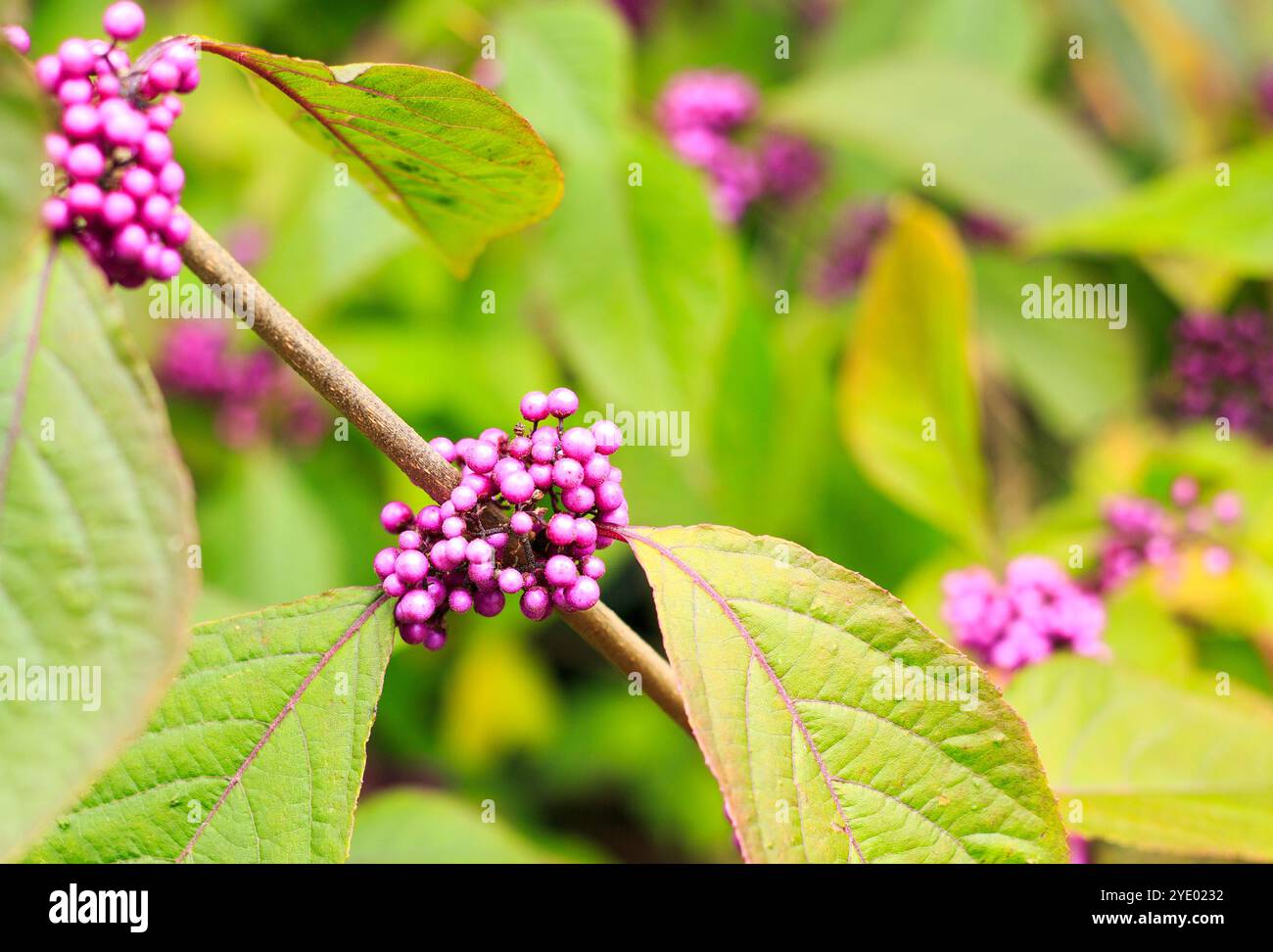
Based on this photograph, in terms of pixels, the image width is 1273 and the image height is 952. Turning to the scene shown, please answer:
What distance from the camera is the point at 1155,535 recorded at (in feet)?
7.01

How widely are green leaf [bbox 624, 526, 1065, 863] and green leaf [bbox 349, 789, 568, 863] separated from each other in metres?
1.18

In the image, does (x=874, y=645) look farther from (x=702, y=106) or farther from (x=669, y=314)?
(x=702, y=106)

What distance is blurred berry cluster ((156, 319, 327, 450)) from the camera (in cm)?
306

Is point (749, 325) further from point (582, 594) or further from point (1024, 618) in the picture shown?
point (582, 594)

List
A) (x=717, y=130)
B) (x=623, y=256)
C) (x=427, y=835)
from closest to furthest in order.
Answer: (x=427, y=835), (x=623, y=256), (x=717, y=130)

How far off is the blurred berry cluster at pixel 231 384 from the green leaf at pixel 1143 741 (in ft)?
7.43

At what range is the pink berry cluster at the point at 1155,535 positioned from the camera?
2105 millimetres

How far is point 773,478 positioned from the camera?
2.44m

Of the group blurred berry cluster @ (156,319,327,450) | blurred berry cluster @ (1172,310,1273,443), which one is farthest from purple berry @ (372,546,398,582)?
blurred berry cluster @ (1172,310,1273,443)

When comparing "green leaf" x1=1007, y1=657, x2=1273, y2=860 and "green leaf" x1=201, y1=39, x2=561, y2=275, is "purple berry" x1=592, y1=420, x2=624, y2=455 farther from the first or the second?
"green leaf" x1=1007, y1=657, x2=1273, y2=860

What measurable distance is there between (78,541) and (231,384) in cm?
243

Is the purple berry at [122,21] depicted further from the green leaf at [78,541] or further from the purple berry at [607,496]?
the purple berry at [607,496]

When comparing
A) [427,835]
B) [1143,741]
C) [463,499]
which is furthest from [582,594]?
[427,835]
